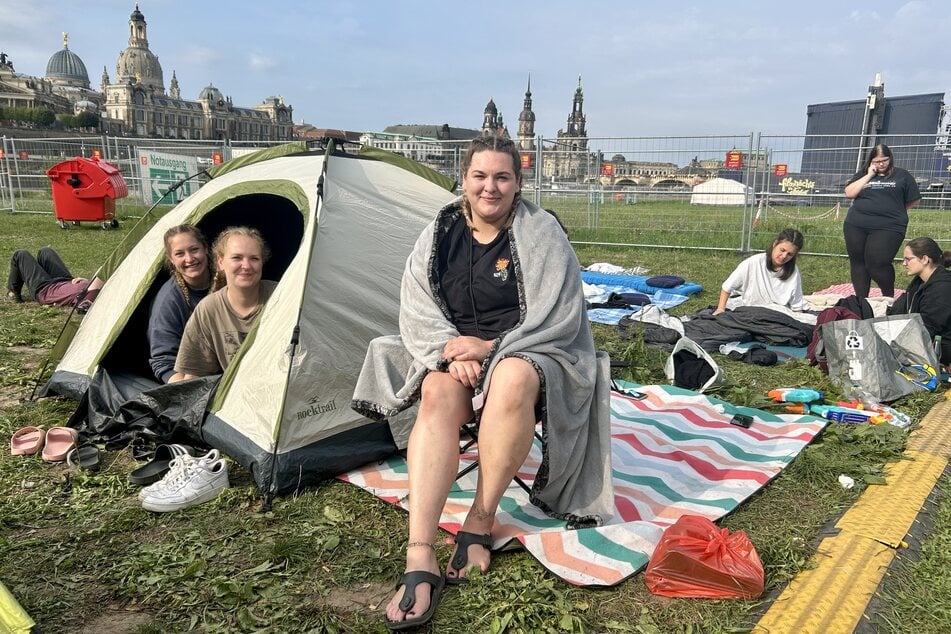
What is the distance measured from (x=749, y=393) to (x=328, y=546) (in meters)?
2.93

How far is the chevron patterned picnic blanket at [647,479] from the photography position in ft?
7.84

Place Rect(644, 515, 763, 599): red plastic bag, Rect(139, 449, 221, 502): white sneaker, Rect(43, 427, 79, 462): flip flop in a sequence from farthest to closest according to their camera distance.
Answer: Rect(43, 427, 79, 462): flip flop < Rect(139, 449, 221, 502): white sneaker < Rect(644, 515, 763, 599): red plastic bag

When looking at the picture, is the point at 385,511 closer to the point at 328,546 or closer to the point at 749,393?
the point at 328,546

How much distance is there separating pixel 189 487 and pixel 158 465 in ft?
1.20

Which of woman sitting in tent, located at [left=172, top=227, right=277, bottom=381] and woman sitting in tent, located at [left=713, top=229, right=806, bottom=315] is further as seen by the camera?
woman sitting in tent, located at [left=713, top=229, right=806, bottom=315]

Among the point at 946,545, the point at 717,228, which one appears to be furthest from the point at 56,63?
the point at 946,545

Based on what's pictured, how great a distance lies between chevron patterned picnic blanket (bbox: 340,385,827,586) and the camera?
2391 millimetres

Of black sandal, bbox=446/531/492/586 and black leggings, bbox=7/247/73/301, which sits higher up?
black leggings, bbox=7/247/73/301

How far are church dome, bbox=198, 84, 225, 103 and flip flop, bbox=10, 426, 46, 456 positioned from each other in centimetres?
11512

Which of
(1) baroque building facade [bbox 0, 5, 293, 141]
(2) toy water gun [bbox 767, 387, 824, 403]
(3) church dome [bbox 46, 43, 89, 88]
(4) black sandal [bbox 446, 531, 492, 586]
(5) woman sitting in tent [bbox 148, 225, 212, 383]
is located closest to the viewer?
(4) black sandal [bbox 446, 531, 492, 586]

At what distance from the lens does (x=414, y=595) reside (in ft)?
6.91

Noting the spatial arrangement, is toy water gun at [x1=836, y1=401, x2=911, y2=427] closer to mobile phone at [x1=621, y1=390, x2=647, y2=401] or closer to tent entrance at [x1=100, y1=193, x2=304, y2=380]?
mobile phone at [x1=621, y1=390, x2=647, y2=401]

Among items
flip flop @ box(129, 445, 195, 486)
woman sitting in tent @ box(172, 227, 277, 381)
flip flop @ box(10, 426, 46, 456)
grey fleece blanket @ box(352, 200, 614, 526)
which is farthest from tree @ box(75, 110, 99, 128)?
grey fleece blanket @ box(352, 200, 614, 526)

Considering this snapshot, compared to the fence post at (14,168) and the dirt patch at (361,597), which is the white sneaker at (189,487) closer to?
the dirt patch at (361,597)
